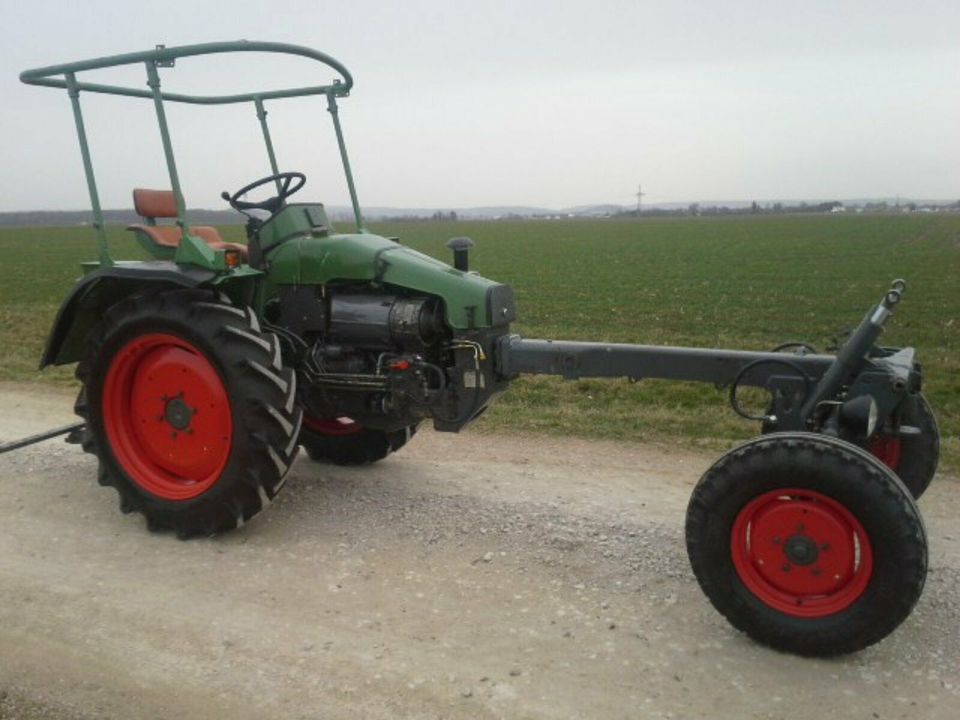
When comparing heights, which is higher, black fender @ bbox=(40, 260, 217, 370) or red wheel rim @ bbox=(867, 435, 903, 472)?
black fender @ bbox=(40, 260, 217, 370)

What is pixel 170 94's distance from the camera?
5.55m

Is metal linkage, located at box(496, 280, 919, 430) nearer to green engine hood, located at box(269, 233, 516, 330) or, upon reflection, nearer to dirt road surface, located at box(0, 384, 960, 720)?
green engine hood, located at box(269, 233, 516, 330)

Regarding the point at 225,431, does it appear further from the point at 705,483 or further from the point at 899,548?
the point at 899,548

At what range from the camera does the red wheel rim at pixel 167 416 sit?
4.68 meters

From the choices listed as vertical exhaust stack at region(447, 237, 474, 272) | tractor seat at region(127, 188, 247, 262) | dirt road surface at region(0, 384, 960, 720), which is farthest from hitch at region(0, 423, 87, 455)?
vertical exhaust stack at region(447, 237, 474, 272)

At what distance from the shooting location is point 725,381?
4.22 m

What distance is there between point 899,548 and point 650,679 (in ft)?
3.39

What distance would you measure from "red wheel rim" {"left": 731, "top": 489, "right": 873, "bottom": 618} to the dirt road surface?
0.80 ft

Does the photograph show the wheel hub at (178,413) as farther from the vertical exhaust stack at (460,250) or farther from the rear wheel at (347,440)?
the vertical exhaust stack at (460,250)

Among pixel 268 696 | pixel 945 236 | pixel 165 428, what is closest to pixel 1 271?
pixel 165 428

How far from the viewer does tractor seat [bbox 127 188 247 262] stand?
16.7 feet

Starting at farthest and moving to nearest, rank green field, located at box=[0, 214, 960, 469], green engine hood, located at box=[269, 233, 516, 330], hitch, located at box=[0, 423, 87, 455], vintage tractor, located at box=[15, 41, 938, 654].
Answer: green field, located at box=[0, 214, 960, 469], hitch, located at box=[0, 423, 87, 455], green engine hood, located at box=[269, 233, 516, 330], vintage tractor, located at box=[15, 41, 938, 654]

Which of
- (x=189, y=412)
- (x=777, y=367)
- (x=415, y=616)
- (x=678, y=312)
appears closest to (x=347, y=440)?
(x=189, y=412)

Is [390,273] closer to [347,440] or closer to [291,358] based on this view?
[291,358]
